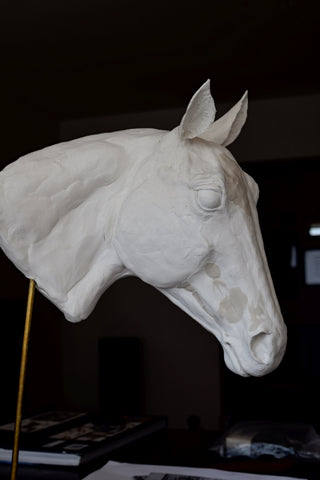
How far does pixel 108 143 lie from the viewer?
0.78m

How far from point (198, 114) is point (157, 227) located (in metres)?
0.14

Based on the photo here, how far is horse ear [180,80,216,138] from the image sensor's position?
68 cm

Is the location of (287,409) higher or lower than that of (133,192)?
lower

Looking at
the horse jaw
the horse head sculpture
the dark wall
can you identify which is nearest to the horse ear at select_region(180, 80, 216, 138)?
the horse head sculpture

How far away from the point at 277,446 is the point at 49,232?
776 millimetres

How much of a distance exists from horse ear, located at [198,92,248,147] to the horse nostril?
0.85 ft

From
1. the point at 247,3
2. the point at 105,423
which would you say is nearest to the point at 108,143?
the point at 105,423

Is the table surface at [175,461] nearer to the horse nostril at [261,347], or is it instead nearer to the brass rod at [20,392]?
the brass rod at [20,392]

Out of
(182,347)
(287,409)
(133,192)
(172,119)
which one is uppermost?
(172,119)

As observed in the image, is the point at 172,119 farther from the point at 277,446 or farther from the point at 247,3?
the point at 277,446

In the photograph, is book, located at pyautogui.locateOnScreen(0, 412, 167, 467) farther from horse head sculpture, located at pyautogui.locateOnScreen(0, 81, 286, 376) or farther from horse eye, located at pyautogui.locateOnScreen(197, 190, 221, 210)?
horse eye, located at pyautogui.locateOnScreen(197, 190, 221, 210)

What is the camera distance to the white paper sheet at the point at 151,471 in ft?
3.32

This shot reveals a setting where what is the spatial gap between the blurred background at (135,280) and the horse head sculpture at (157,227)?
2.02m

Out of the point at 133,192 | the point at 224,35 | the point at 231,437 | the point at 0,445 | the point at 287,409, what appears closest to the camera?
the point at 133,192
